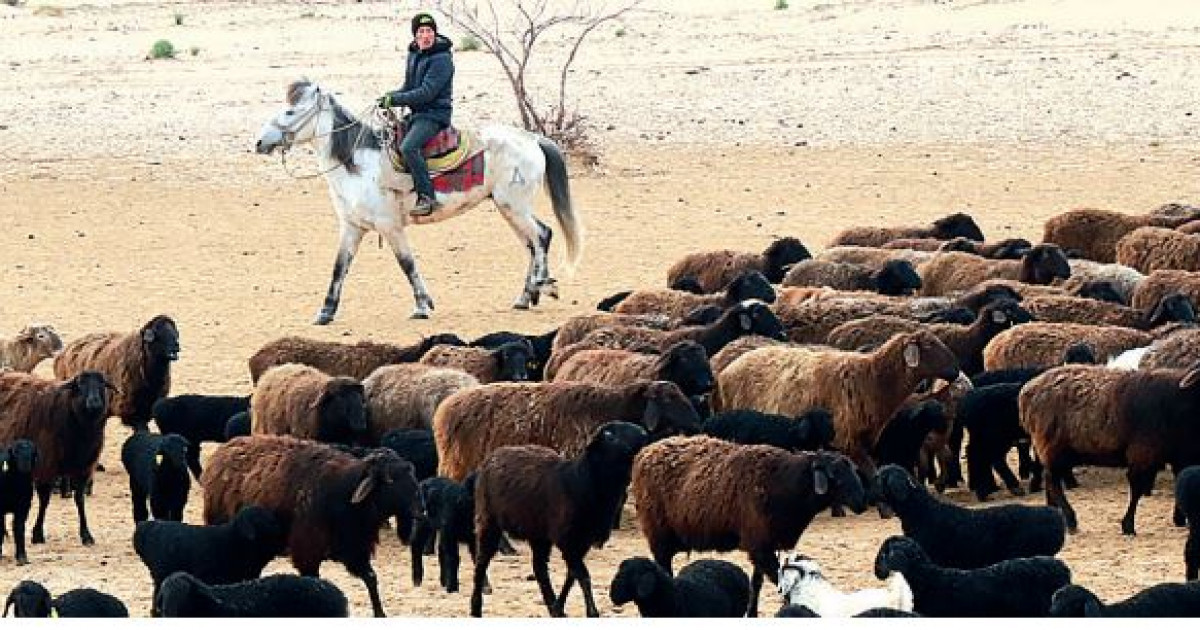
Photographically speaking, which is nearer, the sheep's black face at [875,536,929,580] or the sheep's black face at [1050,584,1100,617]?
the sheep's black face at [1050,584,1100,617]

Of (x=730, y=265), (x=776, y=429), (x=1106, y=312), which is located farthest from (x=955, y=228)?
→ (x=776, y=429)

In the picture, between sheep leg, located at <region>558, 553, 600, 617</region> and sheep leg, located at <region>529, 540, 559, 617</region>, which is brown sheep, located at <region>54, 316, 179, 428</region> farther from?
sheep leg, located at <region>558, 553, 600, 617</region>

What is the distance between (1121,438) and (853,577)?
1801 mm

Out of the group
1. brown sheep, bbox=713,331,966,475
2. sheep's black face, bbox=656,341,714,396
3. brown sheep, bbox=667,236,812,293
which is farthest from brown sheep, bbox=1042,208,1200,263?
sheep's black face, bbox=656,341,714,396

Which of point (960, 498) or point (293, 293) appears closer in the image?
point (960, 498)

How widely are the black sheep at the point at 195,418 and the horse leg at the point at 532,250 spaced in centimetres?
609

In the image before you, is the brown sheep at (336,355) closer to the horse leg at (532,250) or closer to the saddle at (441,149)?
the saddle at (441,149)

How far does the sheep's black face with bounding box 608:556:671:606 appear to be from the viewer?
10.5 m

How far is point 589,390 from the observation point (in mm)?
13227

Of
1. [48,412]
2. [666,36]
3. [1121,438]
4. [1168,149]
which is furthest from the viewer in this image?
[666,36]

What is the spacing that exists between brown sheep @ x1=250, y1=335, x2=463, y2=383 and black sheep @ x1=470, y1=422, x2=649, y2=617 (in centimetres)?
384

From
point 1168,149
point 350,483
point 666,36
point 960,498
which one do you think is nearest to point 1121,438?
point 960,498

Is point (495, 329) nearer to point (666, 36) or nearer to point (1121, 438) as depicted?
point (1121, 438)

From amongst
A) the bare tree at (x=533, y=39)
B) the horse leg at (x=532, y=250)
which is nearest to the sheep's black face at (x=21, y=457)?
the horse leg at (x=532, y=250)
